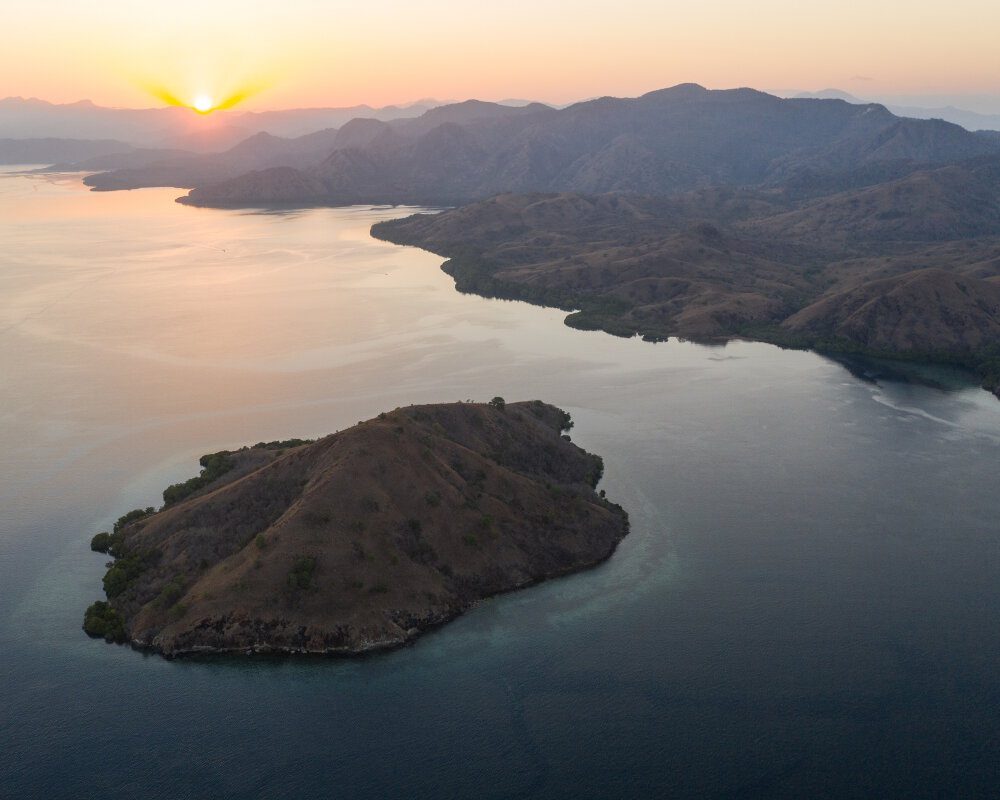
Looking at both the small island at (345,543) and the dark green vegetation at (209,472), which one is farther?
the dark green vegetation at (209,472)

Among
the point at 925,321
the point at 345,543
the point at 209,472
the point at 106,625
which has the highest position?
the point at 925,321

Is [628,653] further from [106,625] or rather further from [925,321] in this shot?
[925,321]

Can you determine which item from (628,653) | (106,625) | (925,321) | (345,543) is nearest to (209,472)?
(106,625)

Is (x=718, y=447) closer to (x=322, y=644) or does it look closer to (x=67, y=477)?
(x=322, y=644)

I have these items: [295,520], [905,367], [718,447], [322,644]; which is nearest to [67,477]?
[295,520]

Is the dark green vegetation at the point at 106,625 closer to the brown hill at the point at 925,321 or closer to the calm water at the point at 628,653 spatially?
the calm water at the point at 628,653

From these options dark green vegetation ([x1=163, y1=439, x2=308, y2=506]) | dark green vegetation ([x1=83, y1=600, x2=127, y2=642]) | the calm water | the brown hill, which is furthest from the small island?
the brown hill

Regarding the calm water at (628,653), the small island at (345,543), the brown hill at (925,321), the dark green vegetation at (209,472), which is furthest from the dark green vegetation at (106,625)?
the brown hill at (925,321)

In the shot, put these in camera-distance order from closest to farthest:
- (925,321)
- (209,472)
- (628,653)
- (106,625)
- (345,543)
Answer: (628,653), (106,625), (345,543), (209,472), (925,321)

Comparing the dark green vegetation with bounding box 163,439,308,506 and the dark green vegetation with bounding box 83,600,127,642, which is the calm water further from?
the dark green vegetation with bounding box 163,439,308,506
